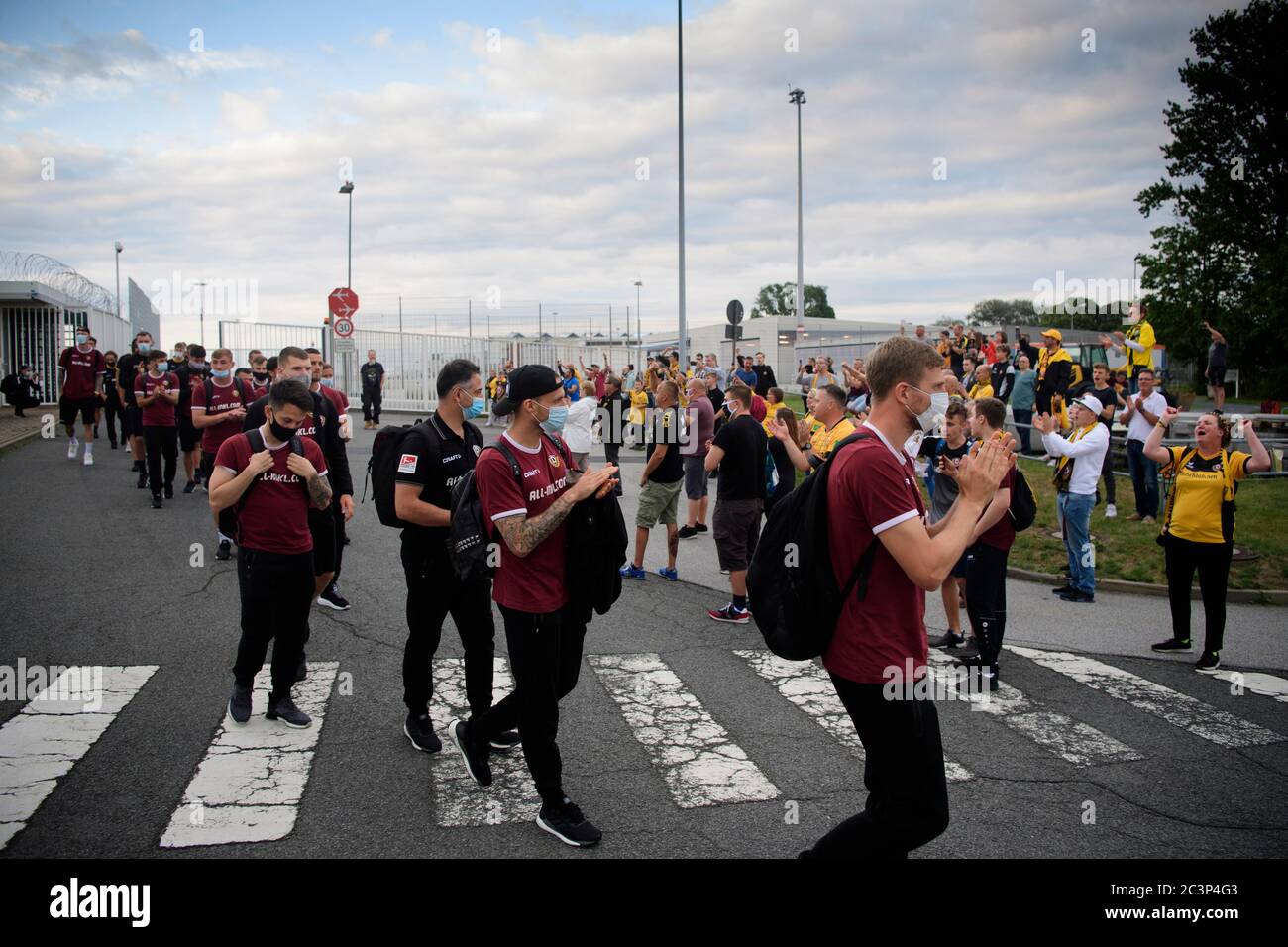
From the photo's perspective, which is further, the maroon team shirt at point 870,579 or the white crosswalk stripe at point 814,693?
the white crosswalk stripe at point 814,693

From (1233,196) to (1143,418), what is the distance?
37934 millimetres

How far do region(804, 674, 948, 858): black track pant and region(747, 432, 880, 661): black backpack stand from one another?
20 cm

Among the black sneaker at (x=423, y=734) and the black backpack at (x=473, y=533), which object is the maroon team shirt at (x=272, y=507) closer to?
the black sneaker at (x=423, y=734)

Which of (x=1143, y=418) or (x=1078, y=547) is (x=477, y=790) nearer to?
(x=1078, y=547)

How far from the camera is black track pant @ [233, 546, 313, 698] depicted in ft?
17.2

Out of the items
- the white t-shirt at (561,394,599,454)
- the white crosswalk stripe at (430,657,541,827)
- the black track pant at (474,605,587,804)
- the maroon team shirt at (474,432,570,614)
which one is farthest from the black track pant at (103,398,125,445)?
the black track pant at (474,605,587,804)

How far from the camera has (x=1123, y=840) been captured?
423 cm

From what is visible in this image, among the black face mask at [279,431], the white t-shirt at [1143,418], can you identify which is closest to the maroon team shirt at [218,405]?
the black face mask at [279,431]

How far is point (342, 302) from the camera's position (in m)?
24.6

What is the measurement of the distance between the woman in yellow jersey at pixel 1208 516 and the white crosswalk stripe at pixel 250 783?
6.47 meters

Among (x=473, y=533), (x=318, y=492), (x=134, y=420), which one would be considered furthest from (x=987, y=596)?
(x=134, y=420)

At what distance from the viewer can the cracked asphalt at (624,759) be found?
4.14 metres

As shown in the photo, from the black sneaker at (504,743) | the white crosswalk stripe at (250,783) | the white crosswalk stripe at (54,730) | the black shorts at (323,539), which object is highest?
the black shorts at (323,539)
